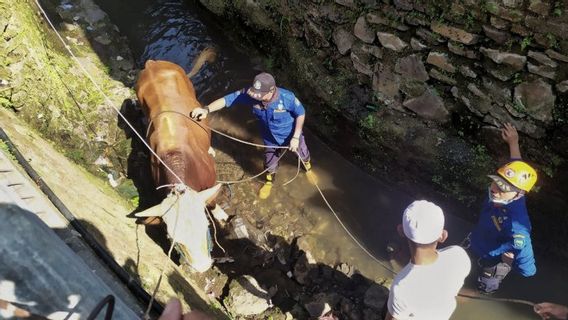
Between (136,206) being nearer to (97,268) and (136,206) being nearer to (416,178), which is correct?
(97,268)

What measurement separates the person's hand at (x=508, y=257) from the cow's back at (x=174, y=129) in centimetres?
313

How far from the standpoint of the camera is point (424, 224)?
284cm

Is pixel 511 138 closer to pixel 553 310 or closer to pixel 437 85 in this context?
pixel 437 85

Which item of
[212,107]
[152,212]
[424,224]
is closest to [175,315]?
[424,224]

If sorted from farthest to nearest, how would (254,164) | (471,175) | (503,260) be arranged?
(254,164), (471,175), (503,260)

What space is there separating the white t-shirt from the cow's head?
75.8 inches

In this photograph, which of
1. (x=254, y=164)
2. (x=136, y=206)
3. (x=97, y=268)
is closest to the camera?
(x=97, y=268)

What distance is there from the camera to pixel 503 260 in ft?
13.6

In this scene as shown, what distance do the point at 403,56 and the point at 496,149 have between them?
1.42 m

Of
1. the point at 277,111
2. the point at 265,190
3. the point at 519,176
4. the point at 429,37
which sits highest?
the point at 429,37

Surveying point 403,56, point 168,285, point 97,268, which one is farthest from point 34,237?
point 403,56

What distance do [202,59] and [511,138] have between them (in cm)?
492

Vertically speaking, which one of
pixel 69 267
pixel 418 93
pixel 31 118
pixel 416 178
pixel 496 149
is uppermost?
pixel 69 267

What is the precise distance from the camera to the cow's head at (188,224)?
423cm
